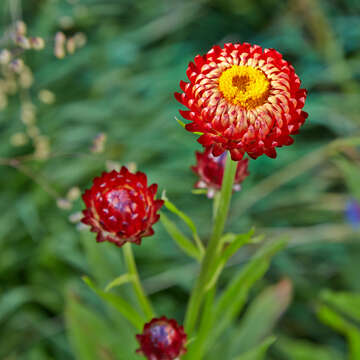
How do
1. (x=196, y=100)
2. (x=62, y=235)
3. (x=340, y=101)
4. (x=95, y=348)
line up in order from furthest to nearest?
(x=340, y=101)
(x=62, y=235)
(x=95, y=348)
(x=196, y=100)

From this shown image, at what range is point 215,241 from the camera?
1.88 ft

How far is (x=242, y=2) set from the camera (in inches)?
74.4

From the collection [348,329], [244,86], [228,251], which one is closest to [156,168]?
[348,329]

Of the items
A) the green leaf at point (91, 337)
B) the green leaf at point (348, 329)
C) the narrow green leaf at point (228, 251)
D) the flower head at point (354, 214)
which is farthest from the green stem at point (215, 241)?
the flower head at point (354, 214)

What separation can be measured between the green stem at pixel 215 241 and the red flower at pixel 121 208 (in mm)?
72

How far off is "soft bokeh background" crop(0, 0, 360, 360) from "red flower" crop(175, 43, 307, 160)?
1.57ft

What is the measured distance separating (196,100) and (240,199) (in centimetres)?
95

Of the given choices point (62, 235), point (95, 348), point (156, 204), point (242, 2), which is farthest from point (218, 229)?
point (242, 2)

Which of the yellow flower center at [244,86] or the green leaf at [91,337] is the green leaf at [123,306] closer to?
the green leaf at [91,337]

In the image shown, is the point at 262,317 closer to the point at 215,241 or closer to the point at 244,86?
the point at 215,241

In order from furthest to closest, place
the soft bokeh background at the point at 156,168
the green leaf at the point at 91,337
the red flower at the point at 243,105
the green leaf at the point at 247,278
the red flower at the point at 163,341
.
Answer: the soft bokeh background at the point at 156,168 → the green leaf at the point at 91,337 → the green leaf at the point at 247,278 → the red flower at the point at 163,341 → the red flower at the point at 243,105

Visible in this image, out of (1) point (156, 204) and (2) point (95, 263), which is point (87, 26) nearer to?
(2) point (95, 263)

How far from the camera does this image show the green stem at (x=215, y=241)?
1.70ft

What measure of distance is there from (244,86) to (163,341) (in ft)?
1.03
